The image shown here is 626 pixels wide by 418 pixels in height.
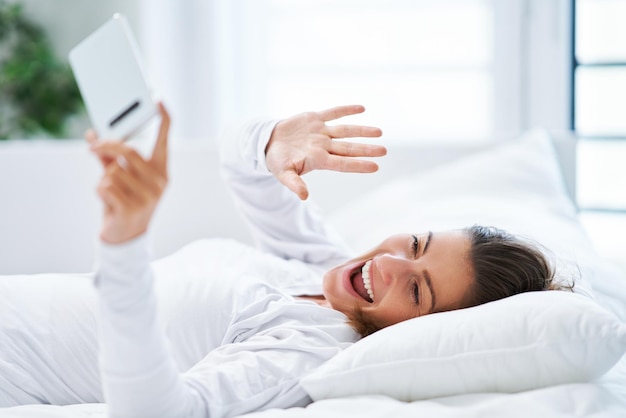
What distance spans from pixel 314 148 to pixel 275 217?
13.7 inches

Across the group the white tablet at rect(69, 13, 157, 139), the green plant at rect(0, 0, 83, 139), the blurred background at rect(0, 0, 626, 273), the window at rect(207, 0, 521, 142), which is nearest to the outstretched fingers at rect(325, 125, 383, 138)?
the white tablet at rect(69, 13, 157, 139)

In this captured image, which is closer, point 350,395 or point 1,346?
point 350,395

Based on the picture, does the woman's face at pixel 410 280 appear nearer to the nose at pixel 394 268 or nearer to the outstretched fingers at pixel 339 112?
the nose at pixel 394 268

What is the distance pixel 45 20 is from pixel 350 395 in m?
2.77

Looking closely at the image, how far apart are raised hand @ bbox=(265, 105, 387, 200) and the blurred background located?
1.05 m

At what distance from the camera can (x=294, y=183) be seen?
119 cm

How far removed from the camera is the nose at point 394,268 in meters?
1.18

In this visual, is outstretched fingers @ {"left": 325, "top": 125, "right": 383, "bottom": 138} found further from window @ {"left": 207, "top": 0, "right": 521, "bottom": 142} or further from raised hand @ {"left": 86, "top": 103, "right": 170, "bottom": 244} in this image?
window @ {"left": 207, "top": 0, "right": 521, "bottom": 142}

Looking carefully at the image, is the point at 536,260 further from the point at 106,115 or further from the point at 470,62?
the point at 470,62

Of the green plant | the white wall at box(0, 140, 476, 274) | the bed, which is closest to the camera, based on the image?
the bed

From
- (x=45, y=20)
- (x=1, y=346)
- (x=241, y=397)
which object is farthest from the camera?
(x=45, y=20)

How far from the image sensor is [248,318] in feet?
3.87

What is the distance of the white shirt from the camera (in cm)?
84

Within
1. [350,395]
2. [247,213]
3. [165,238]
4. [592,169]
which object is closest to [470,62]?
[592,169]
